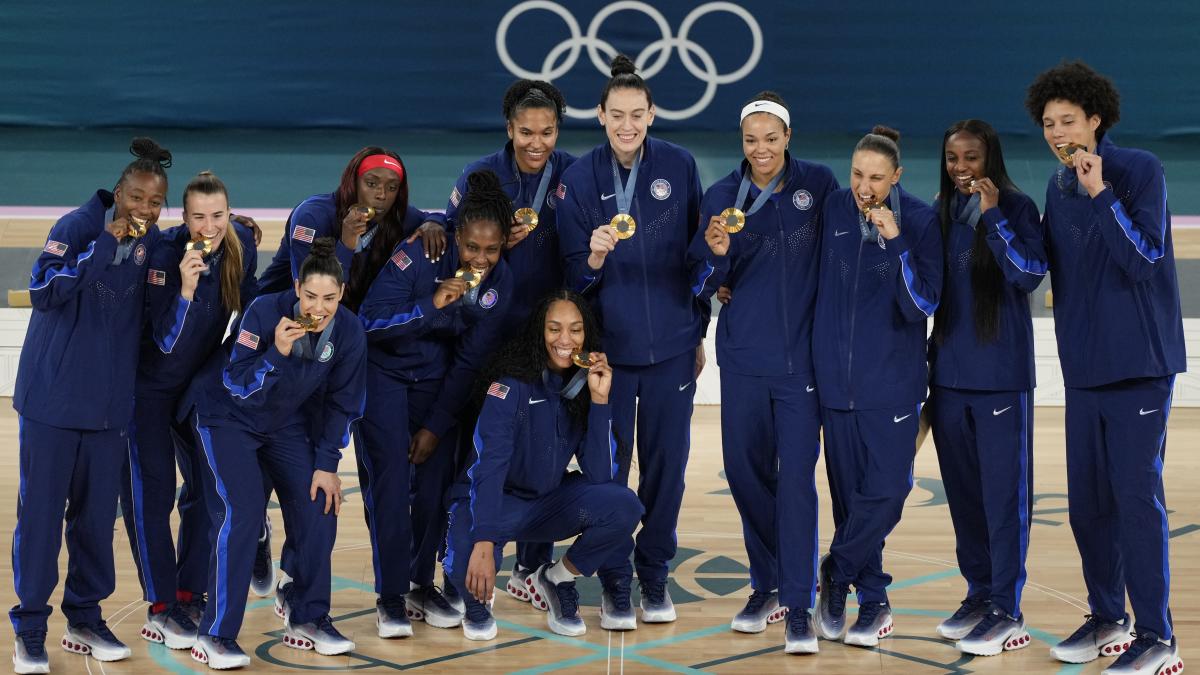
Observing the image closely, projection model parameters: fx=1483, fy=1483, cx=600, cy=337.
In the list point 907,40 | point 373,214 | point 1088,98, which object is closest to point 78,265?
point 373,214

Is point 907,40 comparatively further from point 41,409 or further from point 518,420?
point 41,409

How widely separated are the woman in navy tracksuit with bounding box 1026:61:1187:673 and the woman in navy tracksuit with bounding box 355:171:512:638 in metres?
1.99

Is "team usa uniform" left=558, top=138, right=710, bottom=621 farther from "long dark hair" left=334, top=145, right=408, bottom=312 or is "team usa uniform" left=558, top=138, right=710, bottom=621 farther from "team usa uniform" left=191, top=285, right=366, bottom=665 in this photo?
"team usa uniform" left=191, top=285, right=366, bottom=665

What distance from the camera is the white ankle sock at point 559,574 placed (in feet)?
18.3

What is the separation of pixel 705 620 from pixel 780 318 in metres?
1.20

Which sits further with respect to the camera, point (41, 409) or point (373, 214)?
point (373, 214)

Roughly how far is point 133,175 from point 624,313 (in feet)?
5.90

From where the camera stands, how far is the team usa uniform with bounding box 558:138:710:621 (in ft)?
18.1

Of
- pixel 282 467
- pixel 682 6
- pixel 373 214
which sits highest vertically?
pixel 682 6

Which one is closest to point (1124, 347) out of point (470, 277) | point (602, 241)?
point (602, 241)

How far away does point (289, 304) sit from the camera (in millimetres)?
5137

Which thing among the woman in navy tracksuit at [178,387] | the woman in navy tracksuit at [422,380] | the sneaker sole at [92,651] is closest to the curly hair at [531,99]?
the woman in navy tracksuit at [422,380]

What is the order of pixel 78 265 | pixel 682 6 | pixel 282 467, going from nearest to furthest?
pixel 78 265, pixel 282 467, pixel 682 6

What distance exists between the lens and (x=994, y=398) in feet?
17.0
